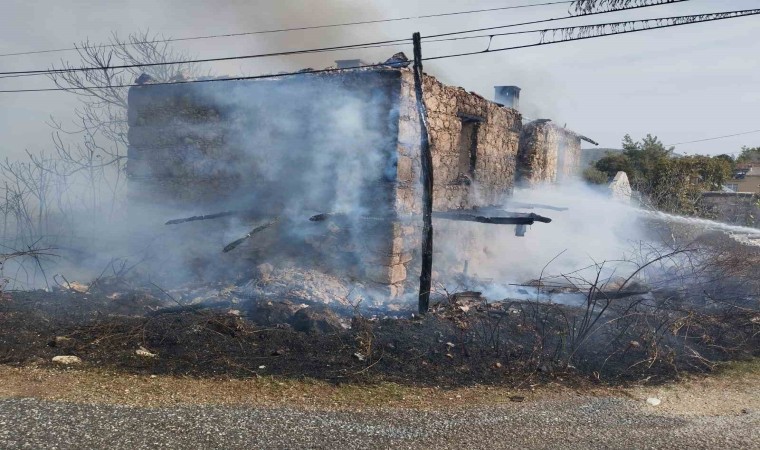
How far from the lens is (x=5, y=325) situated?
270 inches

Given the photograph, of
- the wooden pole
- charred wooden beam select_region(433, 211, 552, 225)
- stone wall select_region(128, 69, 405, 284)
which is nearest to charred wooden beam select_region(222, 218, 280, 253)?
stone wall select_region(128, 69, 405, 284)

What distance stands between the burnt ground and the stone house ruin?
1.49 metres

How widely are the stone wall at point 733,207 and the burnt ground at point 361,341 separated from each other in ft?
41.8

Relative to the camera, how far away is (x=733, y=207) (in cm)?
1983

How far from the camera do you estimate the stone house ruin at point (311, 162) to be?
29.7ft

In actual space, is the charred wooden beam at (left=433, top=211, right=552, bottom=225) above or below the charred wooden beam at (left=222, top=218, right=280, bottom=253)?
above

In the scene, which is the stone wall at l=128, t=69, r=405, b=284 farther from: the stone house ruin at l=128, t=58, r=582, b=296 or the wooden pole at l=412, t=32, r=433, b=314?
the wooden pole at l=412, t=32, r=433, b=314

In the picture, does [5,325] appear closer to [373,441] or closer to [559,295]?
[373,441]

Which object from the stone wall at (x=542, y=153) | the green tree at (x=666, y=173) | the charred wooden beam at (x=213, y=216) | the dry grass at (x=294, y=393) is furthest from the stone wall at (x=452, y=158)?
the green tree at (x=666, y=173)

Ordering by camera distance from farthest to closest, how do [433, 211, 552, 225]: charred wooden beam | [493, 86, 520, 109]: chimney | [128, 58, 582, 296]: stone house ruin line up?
1. [493, 86, 520, 109]: chimney
2. [128, 58, 582, 296]: stone house ruin
3. [433, 211, 552, 225]: charred wooden beam

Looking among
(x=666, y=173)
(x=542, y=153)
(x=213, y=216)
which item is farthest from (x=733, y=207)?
(x=213, y=216)

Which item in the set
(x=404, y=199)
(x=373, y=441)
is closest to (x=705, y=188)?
(x=404, y=199)

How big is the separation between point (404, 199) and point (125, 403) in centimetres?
542

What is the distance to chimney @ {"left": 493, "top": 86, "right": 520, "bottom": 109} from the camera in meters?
15.2
